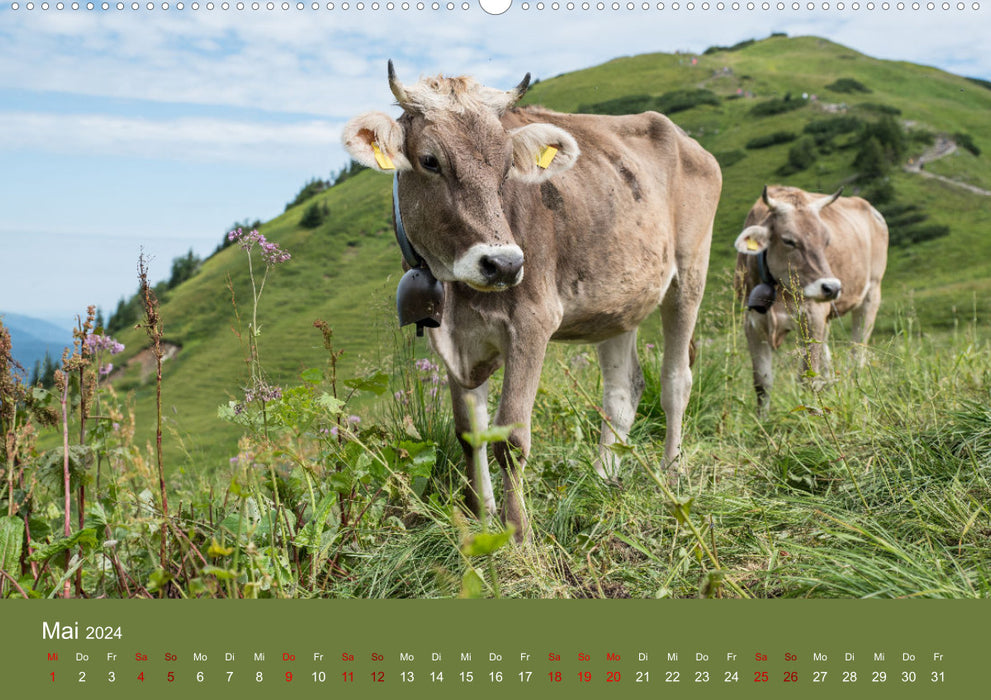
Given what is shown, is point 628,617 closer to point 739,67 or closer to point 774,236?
point 774,236

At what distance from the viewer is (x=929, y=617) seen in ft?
7.64

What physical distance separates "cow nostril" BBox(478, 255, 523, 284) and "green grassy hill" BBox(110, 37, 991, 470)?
213cm

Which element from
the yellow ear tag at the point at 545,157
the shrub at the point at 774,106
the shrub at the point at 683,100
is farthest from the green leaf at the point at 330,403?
the shrub at the point at 774,106

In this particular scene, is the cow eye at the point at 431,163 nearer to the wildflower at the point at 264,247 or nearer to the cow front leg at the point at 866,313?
the wildflower at the point at 264,247

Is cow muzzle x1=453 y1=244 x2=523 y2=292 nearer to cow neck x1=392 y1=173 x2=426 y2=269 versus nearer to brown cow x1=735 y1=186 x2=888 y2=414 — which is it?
cow neck x1=392 y1=173 x2=426 y2=269

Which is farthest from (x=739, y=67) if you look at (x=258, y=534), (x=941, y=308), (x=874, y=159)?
(x=258, y=534)

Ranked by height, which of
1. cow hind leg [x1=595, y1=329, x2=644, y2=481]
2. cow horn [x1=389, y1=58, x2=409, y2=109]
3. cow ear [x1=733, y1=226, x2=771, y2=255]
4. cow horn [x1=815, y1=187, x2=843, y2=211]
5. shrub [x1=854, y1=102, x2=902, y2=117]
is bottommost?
cow hind leg [x1=595, y1=329, x2=644, y2=481]

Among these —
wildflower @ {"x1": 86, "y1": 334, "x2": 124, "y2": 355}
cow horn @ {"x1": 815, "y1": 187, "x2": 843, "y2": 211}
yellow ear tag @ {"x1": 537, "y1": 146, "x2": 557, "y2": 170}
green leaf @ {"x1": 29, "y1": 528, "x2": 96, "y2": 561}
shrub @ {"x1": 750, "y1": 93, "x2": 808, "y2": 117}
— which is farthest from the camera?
shrub @ {"x1": 750, "y1": 93, "x2": 808, "y2": 117}

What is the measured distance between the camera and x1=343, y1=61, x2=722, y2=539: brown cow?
13.7ft

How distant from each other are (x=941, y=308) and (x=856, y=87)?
2855 cm

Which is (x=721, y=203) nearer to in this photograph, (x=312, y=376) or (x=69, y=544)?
(x=312, y=376)

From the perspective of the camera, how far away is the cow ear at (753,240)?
30.3 feet

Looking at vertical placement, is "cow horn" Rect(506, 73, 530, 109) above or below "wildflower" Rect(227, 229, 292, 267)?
above

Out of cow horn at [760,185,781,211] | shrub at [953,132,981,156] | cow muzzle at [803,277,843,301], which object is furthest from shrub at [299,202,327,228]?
shrub at [953,132,981,156]
